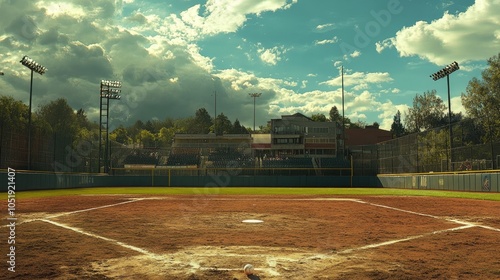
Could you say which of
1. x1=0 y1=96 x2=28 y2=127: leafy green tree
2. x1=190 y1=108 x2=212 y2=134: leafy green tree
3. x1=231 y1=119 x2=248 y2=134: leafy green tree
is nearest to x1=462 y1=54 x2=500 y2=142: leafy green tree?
x1=0 y1=96 x2=28 y2=127: leafy green tree

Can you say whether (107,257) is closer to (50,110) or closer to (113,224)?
(113,224)

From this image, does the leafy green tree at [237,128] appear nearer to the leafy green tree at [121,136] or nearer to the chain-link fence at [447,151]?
the leafy green tree at [121,136]

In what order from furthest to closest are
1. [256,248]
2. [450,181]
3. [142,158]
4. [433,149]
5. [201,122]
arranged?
[201,122] < [142,158] < [433,149] < [450,181] < [256,248]

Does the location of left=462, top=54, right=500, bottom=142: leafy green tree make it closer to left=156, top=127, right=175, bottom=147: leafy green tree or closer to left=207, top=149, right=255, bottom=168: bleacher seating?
left=207, top=149, right=255, bottom=168: bleacher seating

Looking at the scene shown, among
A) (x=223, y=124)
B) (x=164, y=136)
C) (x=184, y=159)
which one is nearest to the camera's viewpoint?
(x=184, y=159)

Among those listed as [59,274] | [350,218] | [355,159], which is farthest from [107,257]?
[355,159]

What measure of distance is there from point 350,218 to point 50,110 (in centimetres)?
9875

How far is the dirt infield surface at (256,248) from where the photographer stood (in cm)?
447

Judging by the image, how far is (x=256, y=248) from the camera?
5.84m

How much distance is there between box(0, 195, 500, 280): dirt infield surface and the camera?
4.47 meters

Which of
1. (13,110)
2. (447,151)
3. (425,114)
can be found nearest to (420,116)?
(425,114)

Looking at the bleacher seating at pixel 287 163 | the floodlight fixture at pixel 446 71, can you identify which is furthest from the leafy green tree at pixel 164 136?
the floodlight fixture at pixel 446 71

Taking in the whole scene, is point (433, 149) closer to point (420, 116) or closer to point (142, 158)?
point (142, 158)

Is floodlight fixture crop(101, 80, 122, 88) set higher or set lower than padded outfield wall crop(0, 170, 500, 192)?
higher
